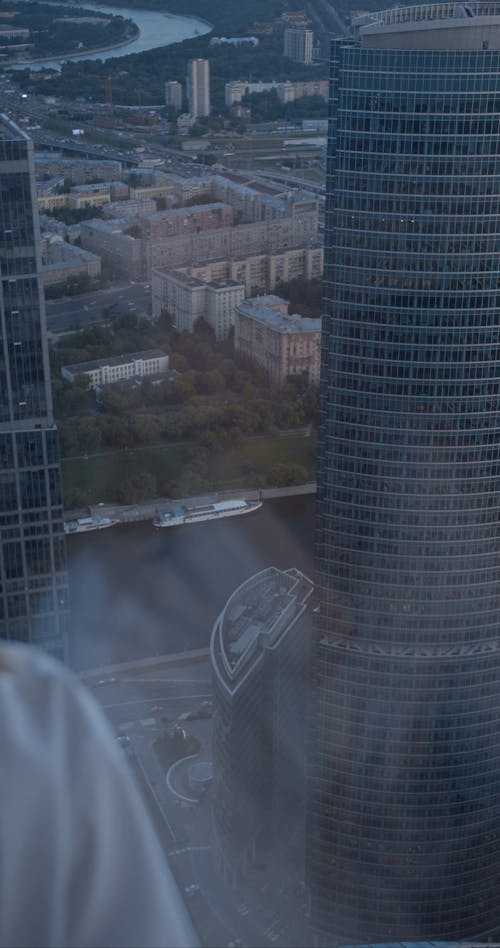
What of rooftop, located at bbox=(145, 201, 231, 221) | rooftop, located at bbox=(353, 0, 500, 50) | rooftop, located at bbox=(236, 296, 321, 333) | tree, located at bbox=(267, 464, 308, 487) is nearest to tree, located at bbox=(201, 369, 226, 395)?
rooftop, located at bbox=(236, 296, 321, 333)

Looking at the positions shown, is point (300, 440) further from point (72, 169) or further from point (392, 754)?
point (72, 169)

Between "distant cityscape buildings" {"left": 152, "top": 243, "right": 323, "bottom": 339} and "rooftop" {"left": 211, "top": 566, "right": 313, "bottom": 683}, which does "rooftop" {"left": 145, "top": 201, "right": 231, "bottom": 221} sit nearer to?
"distant cityscape buildings" {"left": 152, "top": 243, "right": 323, "bottom": 339}

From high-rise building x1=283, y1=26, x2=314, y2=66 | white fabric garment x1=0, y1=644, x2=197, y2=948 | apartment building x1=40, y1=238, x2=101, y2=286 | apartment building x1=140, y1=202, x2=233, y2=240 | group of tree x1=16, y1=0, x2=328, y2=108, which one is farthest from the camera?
group of tree x1=16, y1=0, x2=328, y2=108

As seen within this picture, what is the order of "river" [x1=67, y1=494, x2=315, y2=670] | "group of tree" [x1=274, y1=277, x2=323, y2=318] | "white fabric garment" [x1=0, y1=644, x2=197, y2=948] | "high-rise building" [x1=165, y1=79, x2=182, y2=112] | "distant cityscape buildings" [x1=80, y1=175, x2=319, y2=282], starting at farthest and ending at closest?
"high-rise building" [x1=165, y1=79, x2=182, y2=112]
"distant cityscape buildings" [x1=80, y1=175, x2=319, y2=282]
"group of tree" [x1=274, y1=277, x2=323, y2=318]
"river" [x1=67, y1=494, x2=315, y2=670]
"white fabric garment" [x1=0, y1=644, x2=197, y2=948]

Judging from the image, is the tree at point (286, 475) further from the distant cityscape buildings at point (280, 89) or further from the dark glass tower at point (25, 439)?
the distant cityscape buildings at point (280, 89)

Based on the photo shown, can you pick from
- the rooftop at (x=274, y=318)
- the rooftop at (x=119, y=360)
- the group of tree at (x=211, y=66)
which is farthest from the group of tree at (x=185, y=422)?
the group of tree at (x=211, y=66)
